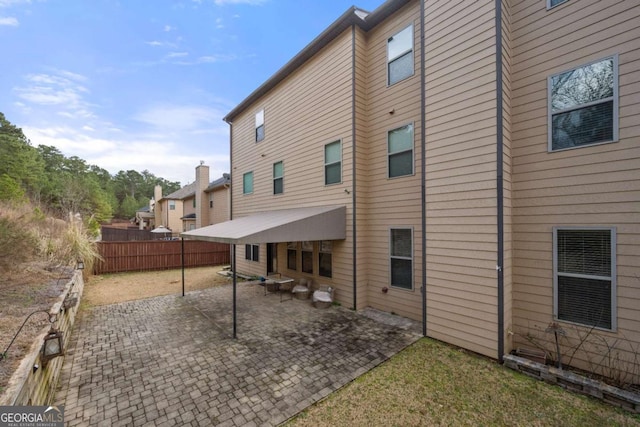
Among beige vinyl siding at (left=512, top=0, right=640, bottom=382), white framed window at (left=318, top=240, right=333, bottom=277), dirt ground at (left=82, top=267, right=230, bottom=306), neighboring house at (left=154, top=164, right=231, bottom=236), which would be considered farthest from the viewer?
neighboring house at (left=154, top=164, right=231, bottom=236)

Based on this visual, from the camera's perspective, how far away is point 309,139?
820 cm

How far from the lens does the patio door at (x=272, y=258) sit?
10.3 meters

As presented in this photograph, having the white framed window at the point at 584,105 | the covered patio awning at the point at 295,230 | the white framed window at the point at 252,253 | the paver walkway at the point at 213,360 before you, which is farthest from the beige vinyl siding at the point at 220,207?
the white framed window at the point at 584,105

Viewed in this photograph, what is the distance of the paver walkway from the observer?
3.13 metres

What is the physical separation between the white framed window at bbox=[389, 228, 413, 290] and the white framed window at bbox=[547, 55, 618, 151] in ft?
10.4

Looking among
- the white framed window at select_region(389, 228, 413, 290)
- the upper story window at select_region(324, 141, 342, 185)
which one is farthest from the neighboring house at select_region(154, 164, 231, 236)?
the white framed window at select_region(389, 228, 413, 290)

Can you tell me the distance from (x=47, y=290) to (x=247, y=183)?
24.3 ft

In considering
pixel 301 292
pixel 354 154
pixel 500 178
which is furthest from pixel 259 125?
pixel 500 178

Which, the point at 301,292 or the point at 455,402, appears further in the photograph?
the point at 301,292

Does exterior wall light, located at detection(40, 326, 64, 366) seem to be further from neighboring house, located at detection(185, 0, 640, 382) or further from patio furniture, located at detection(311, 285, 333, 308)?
patio furniture, located at detection(311, 285, 333, 308)

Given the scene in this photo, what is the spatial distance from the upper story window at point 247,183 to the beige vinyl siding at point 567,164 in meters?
9.59

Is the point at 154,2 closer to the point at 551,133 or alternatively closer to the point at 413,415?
the point at 551,133

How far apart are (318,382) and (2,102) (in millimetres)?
38723

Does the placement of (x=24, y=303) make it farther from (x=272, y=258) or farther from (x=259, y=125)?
(x=259, y=125)
